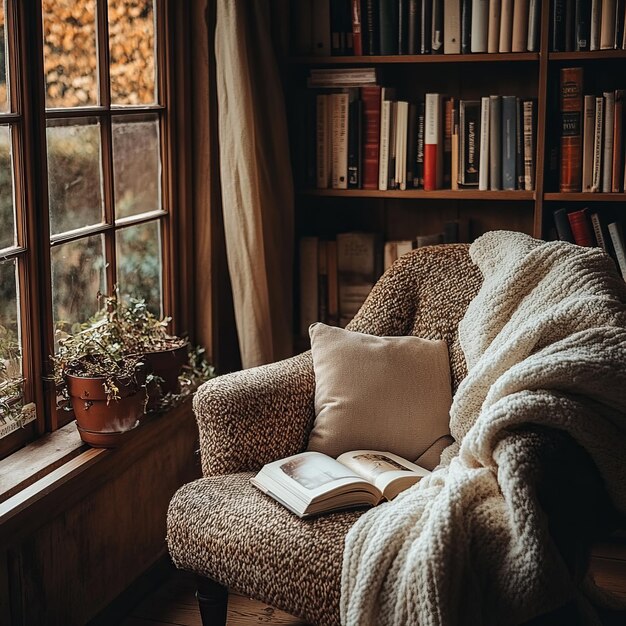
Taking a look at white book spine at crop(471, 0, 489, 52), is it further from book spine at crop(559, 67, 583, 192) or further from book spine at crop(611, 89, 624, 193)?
book spine at crop(611, 89, 624, 193)

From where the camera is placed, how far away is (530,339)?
1846 mm

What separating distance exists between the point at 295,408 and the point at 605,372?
0.73 m

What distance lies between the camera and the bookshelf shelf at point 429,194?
2686mm

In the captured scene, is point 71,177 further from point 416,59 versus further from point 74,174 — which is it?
point 416,59

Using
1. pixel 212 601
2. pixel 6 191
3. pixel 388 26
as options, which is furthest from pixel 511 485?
pixel 388 26

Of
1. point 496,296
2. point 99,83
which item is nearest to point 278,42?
point 99,83

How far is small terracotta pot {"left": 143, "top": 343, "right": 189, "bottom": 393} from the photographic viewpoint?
2.22m

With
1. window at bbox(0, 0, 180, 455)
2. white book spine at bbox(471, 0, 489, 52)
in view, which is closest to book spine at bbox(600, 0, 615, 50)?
white book spine at bbox(471, 0, 489, 52)

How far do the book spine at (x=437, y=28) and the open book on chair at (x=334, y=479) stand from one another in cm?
127

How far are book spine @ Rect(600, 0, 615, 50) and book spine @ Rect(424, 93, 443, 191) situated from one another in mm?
482

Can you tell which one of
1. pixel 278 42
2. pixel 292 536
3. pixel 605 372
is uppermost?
pixel 278 42

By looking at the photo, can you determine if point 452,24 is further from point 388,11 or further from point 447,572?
point 447,572

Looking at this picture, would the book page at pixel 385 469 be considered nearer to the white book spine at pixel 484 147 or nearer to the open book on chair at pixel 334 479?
the open book on chair at pixel 334 479

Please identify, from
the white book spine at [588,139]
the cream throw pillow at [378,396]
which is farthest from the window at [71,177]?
the white book spine at [588,139]
